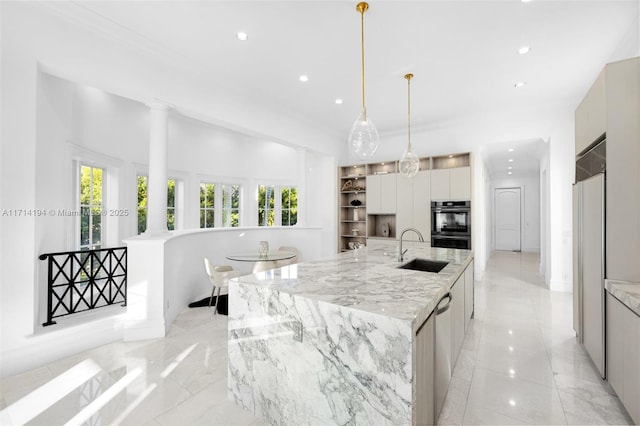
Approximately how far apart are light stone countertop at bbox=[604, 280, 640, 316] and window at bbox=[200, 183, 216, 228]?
5.75 metres

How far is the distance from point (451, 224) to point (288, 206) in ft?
11.8

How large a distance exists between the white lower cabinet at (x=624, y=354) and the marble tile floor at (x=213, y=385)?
0.16 meters

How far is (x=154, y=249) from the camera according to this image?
2.87 m

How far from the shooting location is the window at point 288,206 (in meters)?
6.80

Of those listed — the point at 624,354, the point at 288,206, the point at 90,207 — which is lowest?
the point at 624,354

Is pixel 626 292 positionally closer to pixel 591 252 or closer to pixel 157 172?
pixel 591 252

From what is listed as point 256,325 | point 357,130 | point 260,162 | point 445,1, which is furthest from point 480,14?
point 260,162

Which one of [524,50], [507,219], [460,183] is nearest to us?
[524,50]

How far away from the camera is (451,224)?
513 centimetres

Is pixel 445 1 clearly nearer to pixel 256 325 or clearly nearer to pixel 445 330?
pixel 445 330

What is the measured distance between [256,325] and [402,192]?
460cm

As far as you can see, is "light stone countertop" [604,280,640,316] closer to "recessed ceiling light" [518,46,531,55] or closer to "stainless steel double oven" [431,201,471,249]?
"recessed ceiling light" [518,46,531,55]

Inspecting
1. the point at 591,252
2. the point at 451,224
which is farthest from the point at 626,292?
the point at 451,224

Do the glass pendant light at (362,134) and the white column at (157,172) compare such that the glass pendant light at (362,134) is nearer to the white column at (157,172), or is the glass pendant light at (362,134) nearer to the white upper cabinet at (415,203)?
the white column at (157,172)
